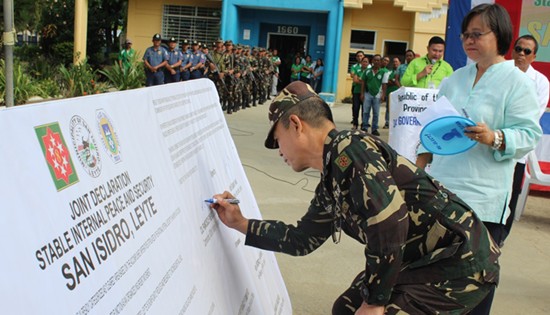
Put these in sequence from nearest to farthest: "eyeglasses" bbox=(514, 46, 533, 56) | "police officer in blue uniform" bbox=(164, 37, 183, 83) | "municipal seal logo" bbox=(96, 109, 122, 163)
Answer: "municipal seal logo" bbox=(96, 109, 122, 163)
"eyeglasses" bbox=(514, 46, 533, 56)
"police officer in blue uniform" bbox=(164, 37, 183, 83)

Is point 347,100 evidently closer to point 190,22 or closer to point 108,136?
point 190,22

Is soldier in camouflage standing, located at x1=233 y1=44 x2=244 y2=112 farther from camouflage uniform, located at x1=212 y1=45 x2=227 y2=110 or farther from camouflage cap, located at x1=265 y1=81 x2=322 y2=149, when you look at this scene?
camouflage cap, located at x1=265 y1=81 x2=322 y2=149

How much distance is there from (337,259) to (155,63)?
11601mm

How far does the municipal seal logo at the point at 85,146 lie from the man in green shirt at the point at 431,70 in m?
5.76

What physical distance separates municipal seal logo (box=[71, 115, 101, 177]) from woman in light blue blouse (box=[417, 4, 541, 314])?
1.58 meters

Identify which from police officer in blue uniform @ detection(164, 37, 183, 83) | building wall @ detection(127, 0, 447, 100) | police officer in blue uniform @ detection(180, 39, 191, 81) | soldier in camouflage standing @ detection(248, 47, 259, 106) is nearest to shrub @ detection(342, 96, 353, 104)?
building wall @ detection(127, 0, 447, 100)

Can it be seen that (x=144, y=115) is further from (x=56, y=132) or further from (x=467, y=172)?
(x=467, y=172)

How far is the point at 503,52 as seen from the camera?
95.7 inches

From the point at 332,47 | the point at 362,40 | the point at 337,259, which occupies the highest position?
the point at 362,40

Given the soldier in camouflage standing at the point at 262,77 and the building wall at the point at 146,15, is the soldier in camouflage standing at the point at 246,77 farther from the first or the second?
the building wall at the point at 146,15

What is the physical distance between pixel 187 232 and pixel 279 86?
80.2 ft

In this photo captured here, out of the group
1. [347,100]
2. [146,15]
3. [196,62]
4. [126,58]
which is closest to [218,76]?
[196,62]

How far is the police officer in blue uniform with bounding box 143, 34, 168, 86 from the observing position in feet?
48.4

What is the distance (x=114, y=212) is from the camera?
1.35 metres
